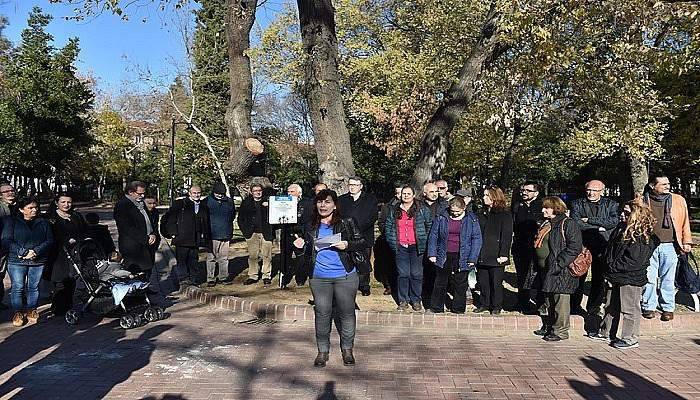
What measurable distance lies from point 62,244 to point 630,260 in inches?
287

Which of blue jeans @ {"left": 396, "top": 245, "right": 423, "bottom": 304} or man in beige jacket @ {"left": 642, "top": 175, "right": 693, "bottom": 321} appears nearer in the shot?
man in beige jacket @ {"left": 642, "top": 175, "right": 693, "bottom": 321}

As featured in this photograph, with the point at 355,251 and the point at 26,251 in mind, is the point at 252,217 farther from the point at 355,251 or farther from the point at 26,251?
the point at 355,251

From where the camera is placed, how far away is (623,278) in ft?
23.7

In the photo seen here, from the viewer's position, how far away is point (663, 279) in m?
8.20

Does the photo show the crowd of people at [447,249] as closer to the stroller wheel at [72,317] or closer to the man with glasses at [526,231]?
the man with glasses at [526,231]

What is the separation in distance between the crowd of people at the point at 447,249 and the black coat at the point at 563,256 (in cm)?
1

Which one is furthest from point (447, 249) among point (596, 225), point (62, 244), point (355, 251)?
point (62, 244)

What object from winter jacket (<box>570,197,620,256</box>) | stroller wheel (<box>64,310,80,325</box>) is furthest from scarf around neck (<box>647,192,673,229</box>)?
stroller wheel (<box>64,310,80,325</box>)

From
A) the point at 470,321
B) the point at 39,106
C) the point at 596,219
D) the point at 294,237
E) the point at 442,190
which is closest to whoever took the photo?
the point at 470,321

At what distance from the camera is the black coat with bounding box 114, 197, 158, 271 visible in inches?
362

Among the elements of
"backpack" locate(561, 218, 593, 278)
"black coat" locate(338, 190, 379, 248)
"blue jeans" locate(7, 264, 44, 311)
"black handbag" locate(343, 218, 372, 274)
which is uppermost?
"black coat" locate(338, 190, 379, 248)

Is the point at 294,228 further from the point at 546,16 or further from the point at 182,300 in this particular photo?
the point at 546,16

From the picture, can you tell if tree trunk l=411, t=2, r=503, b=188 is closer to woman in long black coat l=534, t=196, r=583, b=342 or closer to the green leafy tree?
woman in long black coat l=534, t=196, r=583, b=342

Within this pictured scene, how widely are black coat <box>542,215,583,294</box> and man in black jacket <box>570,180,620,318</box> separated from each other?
2.94 feet
